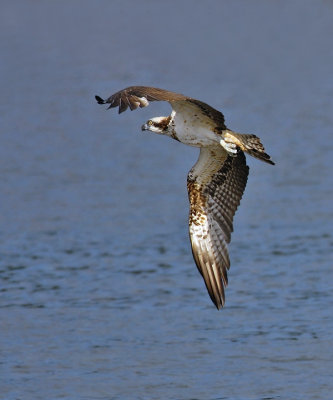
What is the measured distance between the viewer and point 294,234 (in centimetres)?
1243

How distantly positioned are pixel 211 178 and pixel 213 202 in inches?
6.6

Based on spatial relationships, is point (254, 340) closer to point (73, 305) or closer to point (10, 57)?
point (73, 305)

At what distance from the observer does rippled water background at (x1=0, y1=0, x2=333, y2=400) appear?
9359mm

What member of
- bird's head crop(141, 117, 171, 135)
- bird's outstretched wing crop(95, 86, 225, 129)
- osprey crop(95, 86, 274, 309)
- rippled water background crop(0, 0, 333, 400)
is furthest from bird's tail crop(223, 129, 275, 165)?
rippled water background crop(0, 0, 333, 400)

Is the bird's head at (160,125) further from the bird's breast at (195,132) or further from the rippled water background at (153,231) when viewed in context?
the rippled water background at (153,231)

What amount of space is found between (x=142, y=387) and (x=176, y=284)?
2.23 meters

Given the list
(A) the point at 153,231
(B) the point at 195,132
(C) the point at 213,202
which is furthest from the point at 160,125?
(A) the point at 153,231

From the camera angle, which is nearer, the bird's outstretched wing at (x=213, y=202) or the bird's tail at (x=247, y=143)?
the bird's tail at (x=247, y=143)

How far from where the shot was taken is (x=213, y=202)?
30.1 ft

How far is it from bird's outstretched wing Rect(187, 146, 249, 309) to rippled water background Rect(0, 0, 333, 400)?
2.77 feet

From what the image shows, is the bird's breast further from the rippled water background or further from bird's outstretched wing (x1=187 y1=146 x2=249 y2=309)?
the rippled water background

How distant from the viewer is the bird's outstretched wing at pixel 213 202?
901cm

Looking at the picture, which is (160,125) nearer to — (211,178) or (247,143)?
(211,178)

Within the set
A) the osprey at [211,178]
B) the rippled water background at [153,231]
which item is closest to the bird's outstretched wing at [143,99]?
the osprey at [211,178]
